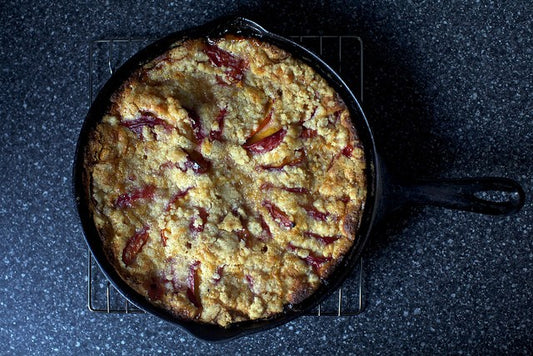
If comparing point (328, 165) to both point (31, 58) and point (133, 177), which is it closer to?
point (133, 177)

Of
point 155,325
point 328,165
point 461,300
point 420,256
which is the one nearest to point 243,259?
point 328,165

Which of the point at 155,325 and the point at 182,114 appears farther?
the point at 155,325

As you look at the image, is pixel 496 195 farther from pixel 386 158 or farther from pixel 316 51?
pixel 316 51

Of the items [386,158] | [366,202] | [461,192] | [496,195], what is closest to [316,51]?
[386,158]

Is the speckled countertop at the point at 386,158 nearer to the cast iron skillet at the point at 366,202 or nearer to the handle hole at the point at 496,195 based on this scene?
the handle hole at the point at 496,195

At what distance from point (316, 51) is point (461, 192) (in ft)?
2.48

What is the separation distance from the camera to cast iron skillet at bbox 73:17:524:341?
1807 millimetres

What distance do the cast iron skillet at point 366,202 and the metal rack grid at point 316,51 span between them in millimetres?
299

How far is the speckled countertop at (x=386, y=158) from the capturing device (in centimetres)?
220

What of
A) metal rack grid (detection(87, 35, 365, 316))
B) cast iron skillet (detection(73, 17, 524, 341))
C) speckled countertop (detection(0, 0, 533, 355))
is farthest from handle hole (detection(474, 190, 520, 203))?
metal rack grid (detection(87, 35, 365, 316))

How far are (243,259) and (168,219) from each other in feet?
0.90

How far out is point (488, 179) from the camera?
1.79 metres

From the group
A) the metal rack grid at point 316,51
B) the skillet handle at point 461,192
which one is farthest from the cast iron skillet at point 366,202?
the metal rack grid at point 316,51

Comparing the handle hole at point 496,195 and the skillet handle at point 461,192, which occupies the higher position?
the skillet handle at point 461,192
